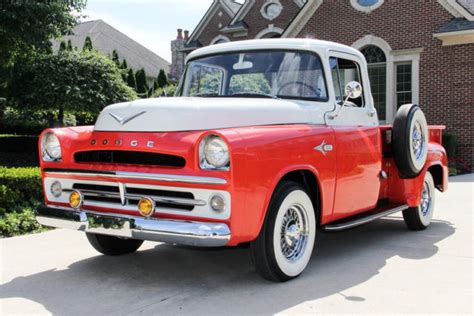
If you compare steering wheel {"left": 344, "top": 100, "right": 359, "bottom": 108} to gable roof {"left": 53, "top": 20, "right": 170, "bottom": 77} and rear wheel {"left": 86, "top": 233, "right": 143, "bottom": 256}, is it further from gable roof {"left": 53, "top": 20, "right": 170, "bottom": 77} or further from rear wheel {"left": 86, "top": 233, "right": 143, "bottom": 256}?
gable roof {"left": 53, "top": 20, "right": 170, "bottom": 77}

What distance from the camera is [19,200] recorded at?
756cm

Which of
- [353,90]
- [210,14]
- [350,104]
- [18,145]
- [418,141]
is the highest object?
[210,14]

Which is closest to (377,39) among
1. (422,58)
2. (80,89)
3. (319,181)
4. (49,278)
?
(422,58)

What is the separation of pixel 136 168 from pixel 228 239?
921 millimetres

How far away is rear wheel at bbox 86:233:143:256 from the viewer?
534 cm

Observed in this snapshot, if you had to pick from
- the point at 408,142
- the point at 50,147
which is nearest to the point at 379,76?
the point at 408,142

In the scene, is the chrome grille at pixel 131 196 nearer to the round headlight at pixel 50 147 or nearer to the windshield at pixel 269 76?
the round headlight at pixel 50 147

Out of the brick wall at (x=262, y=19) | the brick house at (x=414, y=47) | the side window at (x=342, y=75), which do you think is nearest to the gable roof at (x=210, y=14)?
the brick wall at (x=262, y=19)

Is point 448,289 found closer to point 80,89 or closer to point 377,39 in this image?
point 377,39

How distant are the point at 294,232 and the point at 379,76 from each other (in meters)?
13.1

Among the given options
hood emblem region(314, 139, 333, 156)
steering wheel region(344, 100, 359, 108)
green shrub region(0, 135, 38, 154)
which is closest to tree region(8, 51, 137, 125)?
green shrub region(0, 135, 38, 154)

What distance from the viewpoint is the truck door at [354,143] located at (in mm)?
5078

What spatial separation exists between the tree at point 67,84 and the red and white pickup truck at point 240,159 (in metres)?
11.9

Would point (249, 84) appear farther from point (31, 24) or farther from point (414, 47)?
point (414, 47)
